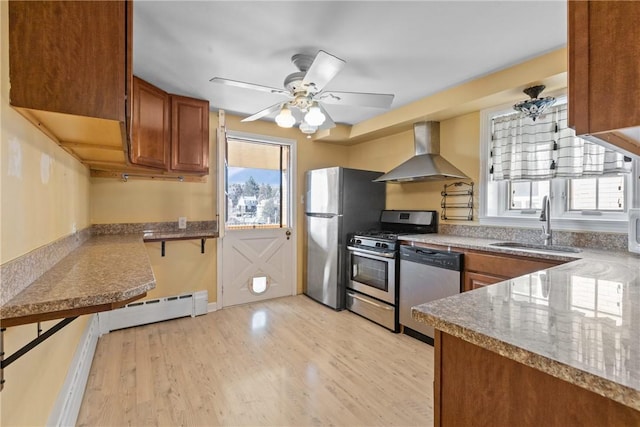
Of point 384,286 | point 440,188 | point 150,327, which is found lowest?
point 150,327

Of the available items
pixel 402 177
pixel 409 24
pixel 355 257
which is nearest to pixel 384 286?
pixel 355 257

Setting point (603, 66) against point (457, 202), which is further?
point (457, 202)

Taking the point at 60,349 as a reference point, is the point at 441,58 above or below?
above

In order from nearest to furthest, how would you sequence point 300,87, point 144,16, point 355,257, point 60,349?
point 60,349
point 144,16
point 300,87
point 355,257

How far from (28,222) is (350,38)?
1.95m

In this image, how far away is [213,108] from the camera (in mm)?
3420

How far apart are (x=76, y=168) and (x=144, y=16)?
3.83 ft

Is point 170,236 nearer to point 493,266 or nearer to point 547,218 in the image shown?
point 493,266

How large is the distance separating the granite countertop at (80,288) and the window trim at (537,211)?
2921mm

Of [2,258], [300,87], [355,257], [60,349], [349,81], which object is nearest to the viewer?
[2,258]

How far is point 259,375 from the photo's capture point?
2.22 metres

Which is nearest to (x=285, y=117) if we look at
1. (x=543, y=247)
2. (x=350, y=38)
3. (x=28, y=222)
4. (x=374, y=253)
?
(x=350, y=38)

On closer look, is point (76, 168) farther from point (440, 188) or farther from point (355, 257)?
point (440, 188)

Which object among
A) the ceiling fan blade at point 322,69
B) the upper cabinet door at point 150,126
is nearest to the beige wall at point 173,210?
the upper cabinet door at point 150,126
